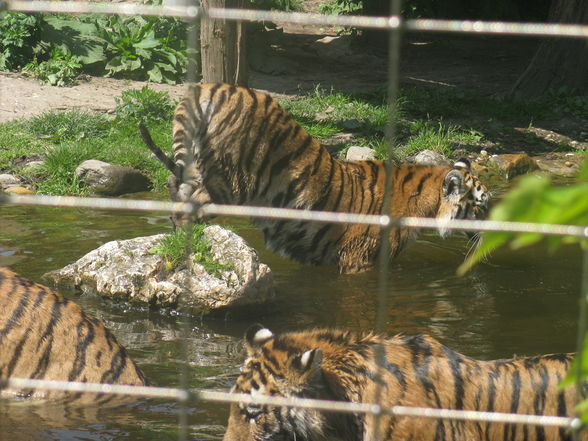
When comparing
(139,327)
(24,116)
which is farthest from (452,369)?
(24,116)

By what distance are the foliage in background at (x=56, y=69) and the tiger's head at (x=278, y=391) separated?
31.0ft

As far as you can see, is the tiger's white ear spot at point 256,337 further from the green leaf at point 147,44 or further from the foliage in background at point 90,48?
the green leaf at point 147,44

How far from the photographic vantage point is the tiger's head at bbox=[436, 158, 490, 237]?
7.26 metres

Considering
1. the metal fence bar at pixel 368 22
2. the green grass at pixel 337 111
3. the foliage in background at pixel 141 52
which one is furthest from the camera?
the foliage in background at pixel 141 52

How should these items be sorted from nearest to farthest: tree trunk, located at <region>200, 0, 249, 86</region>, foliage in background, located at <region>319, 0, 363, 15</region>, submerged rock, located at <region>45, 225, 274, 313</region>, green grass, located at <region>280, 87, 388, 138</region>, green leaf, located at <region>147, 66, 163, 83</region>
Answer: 1. submerged rock, located at <region>45, 225, 274, 313</region>
2. tree trunk, located at <region>200, 0, 249, 86</region>
3. green grass, located at <region>280, 87, 388, 138</region>
4. green leaf, located at <region>147, 66, 163, 83</region>
5. foliage in background, located at <region>319, 0, 363, 15</region>

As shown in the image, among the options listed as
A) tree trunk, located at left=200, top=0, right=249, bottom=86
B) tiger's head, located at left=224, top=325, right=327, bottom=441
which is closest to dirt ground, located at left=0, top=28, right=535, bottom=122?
tree trunk, located at left=200, top=0, right=249, bottom=86

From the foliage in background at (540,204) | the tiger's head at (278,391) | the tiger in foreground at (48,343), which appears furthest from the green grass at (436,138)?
the foliage in background at (540,204)

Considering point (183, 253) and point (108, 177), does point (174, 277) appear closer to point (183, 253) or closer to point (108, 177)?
point (183, 253)

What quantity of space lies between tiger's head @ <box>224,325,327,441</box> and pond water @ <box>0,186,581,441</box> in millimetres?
764

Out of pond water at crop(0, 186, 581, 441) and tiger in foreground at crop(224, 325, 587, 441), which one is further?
pond water at crop(0, 186, 581, 441)

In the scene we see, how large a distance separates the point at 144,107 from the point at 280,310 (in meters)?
5.48

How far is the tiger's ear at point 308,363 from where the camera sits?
10.6 feet

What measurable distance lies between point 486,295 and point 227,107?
2.46 meters

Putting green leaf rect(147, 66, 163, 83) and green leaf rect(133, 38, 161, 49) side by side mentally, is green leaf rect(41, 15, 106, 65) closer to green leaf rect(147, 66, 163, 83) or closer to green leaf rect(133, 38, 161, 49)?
green leaf rect(133, 38, 161, 49)
